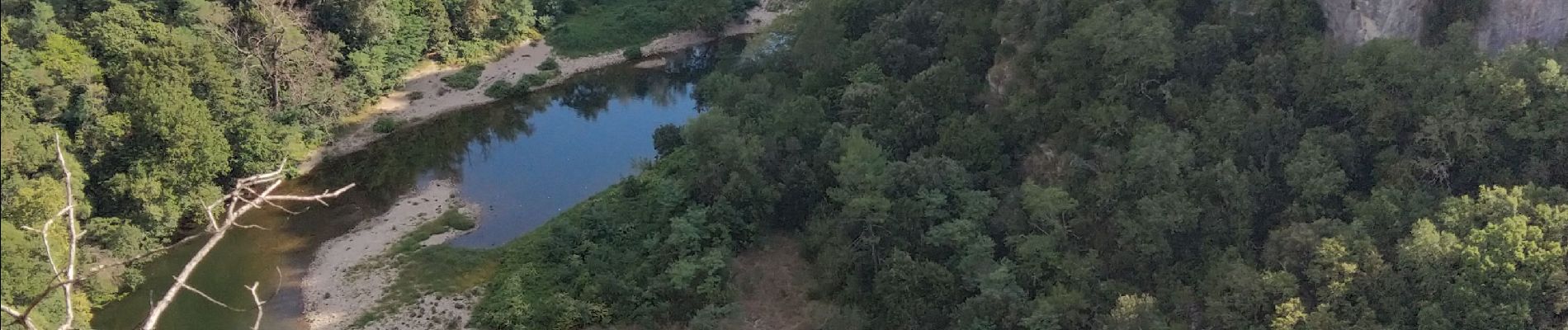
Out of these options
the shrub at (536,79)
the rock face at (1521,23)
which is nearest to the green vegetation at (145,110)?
the shrub at (536,79)

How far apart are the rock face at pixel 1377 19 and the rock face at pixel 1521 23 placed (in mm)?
1388

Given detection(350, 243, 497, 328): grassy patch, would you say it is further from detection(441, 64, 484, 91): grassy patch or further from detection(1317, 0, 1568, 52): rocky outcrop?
detection(1317, 0, 1568, 52): rocky outcrop

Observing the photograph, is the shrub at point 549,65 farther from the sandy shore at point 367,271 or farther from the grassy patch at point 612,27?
the sandy shore at point 367,271

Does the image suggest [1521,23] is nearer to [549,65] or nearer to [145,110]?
[145,110]

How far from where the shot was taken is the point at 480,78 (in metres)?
56.6

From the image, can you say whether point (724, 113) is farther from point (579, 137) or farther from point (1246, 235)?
point (1246, 235)

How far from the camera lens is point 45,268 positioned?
2616cm

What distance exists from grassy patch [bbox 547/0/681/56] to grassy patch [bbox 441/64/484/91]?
251 inches

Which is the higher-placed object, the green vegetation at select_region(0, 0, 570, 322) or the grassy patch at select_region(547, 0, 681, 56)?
the green vegetation at select_region(0, 0, 570, 322)

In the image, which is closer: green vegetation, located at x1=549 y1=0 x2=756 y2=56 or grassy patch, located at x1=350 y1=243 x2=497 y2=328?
grassy patch, located at x1=350 y1=243 x2=497 y2=328

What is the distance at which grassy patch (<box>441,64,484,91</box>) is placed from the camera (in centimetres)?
5506

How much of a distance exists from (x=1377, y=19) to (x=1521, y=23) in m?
3.20

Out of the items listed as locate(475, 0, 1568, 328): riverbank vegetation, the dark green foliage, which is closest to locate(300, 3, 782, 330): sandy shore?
locate(475, 0, 1568, 328): riverbank vegetation

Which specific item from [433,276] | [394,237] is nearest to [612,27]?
[394,237]
